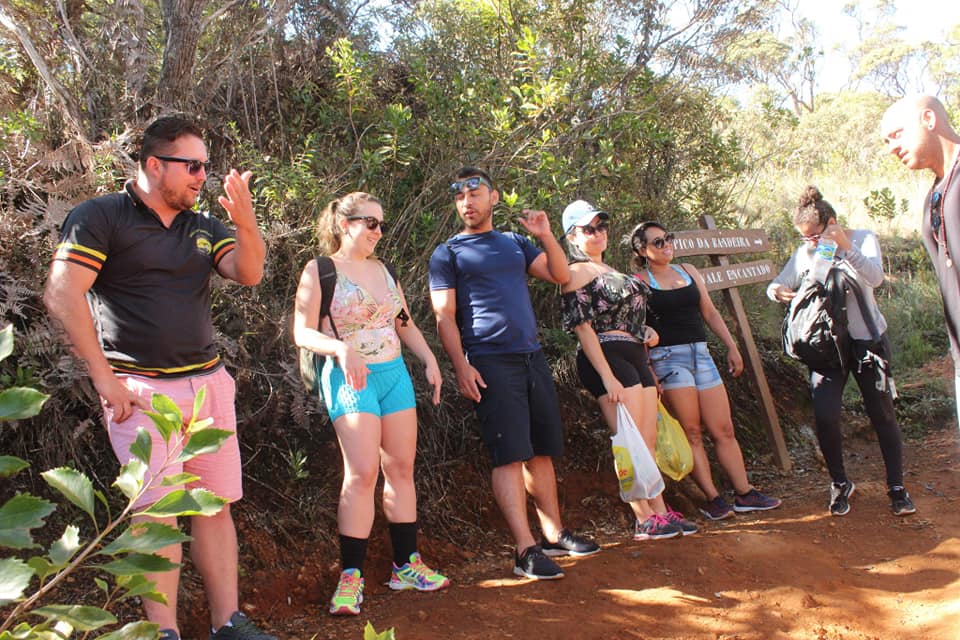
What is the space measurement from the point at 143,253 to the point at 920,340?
29.2 ft

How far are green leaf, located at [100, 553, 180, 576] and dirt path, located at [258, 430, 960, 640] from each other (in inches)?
103

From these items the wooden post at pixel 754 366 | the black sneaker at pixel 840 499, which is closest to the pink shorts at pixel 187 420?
the black sneaker at pixel 840 499

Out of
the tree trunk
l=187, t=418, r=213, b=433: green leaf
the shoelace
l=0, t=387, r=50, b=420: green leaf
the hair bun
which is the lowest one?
the shoelace

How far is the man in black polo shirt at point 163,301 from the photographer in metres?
2.97

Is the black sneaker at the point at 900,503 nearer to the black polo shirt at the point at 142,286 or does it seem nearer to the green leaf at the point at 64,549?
the black polo shirt at the point at 142,286

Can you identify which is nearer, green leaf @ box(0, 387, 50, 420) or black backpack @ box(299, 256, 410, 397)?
green leaf @ box(0, 387, 50, 420)

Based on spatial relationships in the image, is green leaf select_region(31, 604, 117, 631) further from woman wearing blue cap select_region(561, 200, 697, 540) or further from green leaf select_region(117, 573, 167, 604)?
woman wearing blue cap select_region(561, 200, 697, 540)

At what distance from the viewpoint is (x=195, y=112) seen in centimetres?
522

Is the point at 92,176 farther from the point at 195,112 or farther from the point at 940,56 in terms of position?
the point at 940,56

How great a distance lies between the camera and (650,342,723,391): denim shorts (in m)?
5.57

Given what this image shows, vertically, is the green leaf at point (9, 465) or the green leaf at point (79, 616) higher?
the green leaf at point (9, 465)

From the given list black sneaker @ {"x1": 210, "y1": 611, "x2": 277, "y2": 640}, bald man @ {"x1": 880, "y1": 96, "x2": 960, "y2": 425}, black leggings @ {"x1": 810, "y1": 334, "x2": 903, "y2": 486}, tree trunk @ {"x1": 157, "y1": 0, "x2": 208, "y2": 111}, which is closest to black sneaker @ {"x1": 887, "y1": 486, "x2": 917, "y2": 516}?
black leggings @ {"x1": 810, "y1": 334, "x2": 903, "y2": 486}

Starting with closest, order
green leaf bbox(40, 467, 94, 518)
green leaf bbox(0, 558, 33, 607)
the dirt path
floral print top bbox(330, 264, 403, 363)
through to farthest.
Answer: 1. green leaf bbox(0, 558, 33, 607)
2. green leaf bbox(40, 467, 94, 518)
3. the dirt path
4. floral print top bbox(330, 264, 403, 363)

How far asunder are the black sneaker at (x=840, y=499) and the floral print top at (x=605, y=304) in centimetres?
172
